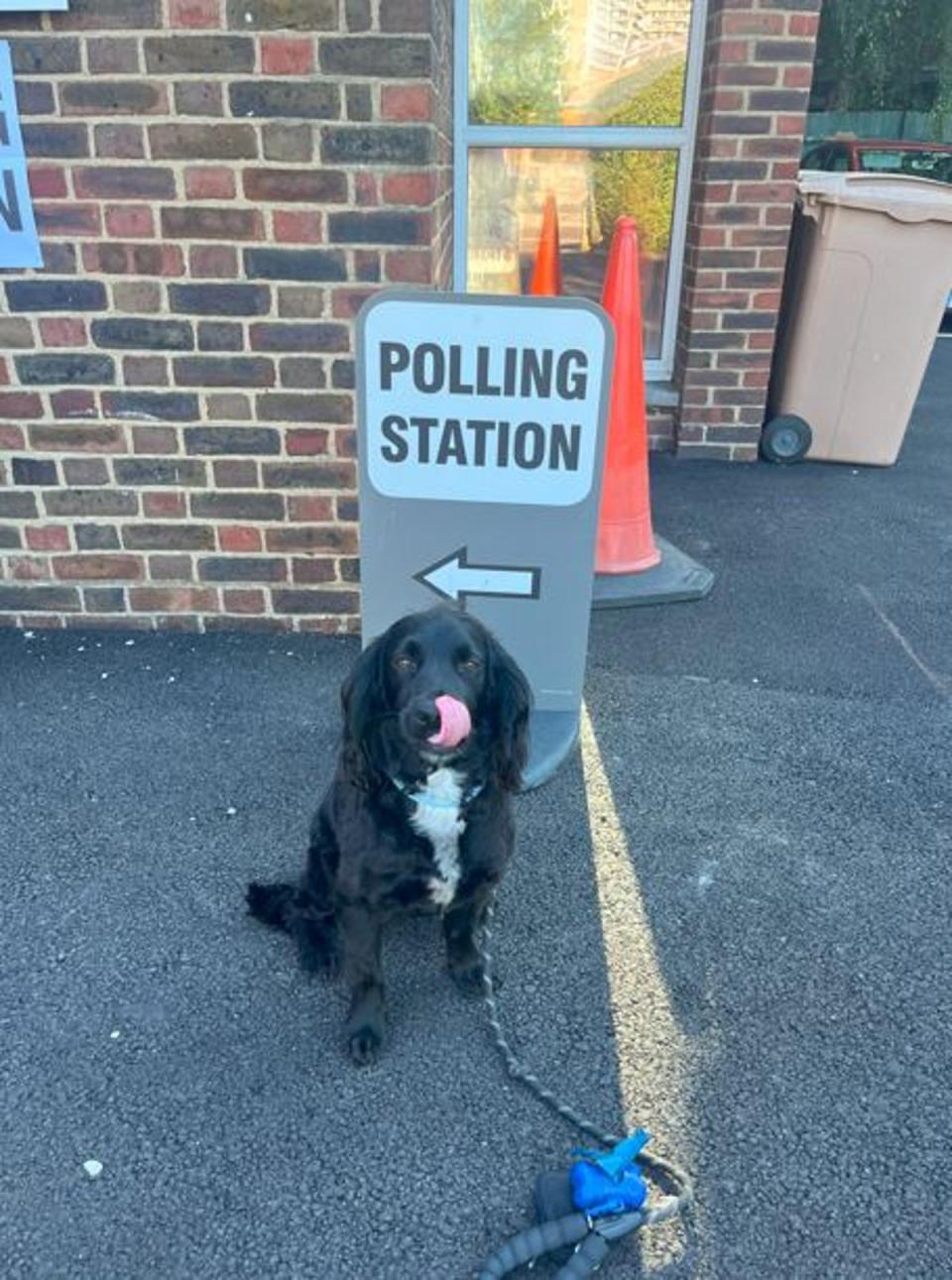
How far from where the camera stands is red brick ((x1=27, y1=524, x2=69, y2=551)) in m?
3.72

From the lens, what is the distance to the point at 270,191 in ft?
10.5

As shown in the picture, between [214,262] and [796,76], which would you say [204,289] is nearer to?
[214,262]

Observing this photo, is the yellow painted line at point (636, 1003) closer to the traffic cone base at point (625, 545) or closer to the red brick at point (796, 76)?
the traffic cone base at point (625, 545)

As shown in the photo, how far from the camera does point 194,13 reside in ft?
9.82

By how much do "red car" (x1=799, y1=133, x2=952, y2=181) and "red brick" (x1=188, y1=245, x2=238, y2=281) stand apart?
9371 millimetres

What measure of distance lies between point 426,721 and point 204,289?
2.25 m

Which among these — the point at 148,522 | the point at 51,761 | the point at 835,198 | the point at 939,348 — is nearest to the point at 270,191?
the point at 148,522

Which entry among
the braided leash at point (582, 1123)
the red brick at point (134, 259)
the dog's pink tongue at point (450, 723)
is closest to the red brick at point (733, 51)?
the red brick at point (134, 259)

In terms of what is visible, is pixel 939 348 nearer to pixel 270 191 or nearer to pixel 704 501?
pixel 704 501

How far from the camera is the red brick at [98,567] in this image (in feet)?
12.4

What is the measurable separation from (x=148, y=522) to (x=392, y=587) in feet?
4.23

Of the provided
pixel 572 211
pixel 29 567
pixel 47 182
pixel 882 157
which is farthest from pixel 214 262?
pixel 882 157

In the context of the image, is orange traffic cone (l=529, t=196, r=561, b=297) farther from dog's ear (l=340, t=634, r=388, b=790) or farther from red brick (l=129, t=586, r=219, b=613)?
dog's ear (l=340, t=634, r=388, b=790)

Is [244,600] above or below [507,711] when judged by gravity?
below
